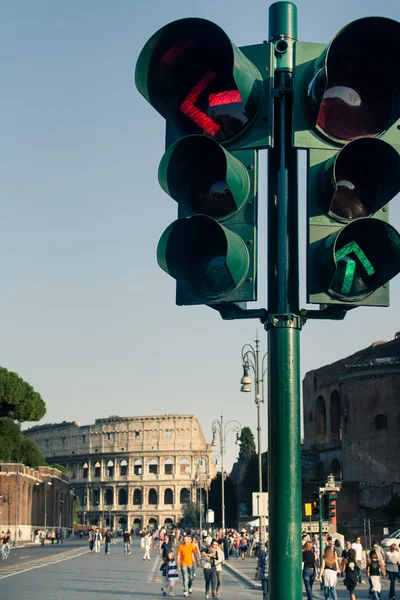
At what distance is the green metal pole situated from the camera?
13.4 feet

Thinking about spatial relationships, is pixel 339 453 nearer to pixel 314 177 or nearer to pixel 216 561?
pixel 216 561

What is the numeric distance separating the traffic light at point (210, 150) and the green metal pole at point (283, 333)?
12cm

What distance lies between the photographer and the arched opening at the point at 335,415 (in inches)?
3231

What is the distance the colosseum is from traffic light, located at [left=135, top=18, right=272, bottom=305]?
507ft

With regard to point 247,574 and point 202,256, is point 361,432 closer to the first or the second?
point 247,574

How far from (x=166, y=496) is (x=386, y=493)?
9258 cm

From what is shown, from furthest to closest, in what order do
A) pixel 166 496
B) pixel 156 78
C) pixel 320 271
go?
1. pixel 166 496
2. pixel 156 78
3. pixel 320 271

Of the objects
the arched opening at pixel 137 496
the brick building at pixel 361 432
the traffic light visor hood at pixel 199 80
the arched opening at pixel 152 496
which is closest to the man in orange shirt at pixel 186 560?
the traffic light visor hood at pixel 199 80

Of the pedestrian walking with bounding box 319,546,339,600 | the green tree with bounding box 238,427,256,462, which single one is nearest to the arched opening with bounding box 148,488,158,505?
the green tree with bounding box 238,427,256,462

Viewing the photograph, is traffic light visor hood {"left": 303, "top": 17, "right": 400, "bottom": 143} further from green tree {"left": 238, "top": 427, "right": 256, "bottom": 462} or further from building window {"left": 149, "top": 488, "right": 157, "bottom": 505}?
building window {"left": 149, "top": 488, "right": 157, "bottom": 505}

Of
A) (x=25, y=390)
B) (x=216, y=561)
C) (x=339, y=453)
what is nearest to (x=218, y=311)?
(x=216, y=561)

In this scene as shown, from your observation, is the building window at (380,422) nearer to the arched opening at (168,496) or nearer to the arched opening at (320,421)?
the arched opening at (320,421)

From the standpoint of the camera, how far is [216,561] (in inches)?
950

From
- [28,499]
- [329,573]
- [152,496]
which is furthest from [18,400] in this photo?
[329,573]
